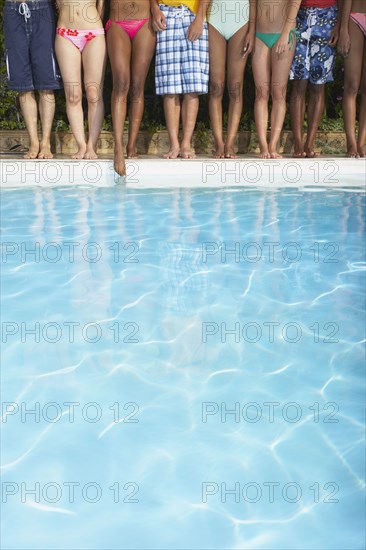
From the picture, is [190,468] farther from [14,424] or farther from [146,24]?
[146,24]

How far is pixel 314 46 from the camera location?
8.08 m

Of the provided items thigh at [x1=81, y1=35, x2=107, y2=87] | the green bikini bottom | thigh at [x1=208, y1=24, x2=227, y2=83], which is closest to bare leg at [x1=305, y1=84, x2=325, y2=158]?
the green bikini bottom

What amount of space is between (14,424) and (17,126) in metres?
6.79

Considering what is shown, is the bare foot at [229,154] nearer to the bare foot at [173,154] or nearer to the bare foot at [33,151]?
the bare foot at [173,154]

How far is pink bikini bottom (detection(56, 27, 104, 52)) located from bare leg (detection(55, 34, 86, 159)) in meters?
0.04

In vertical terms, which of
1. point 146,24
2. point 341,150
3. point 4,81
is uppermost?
point 146,24

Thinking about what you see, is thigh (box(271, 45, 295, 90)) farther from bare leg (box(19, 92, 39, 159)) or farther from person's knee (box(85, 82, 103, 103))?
bare leg (box(19, 92, 39, 159))

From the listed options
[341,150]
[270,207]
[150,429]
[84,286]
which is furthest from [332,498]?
[341,150]

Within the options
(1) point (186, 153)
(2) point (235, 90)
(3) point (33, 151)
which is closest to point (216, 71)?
(2) point (235, 90)

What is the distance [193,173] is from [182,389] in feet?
15.0

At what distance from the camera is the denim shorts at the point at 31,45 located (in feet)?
25.2

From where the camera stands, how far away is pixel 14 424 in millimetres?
2807

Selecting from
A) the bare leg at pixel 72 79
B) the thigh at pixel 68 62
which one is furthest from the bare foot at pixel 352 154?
the thigh at pixel 68 62

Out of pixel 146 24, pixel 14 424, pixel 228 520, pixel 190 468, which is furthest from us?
pixel 146 24
